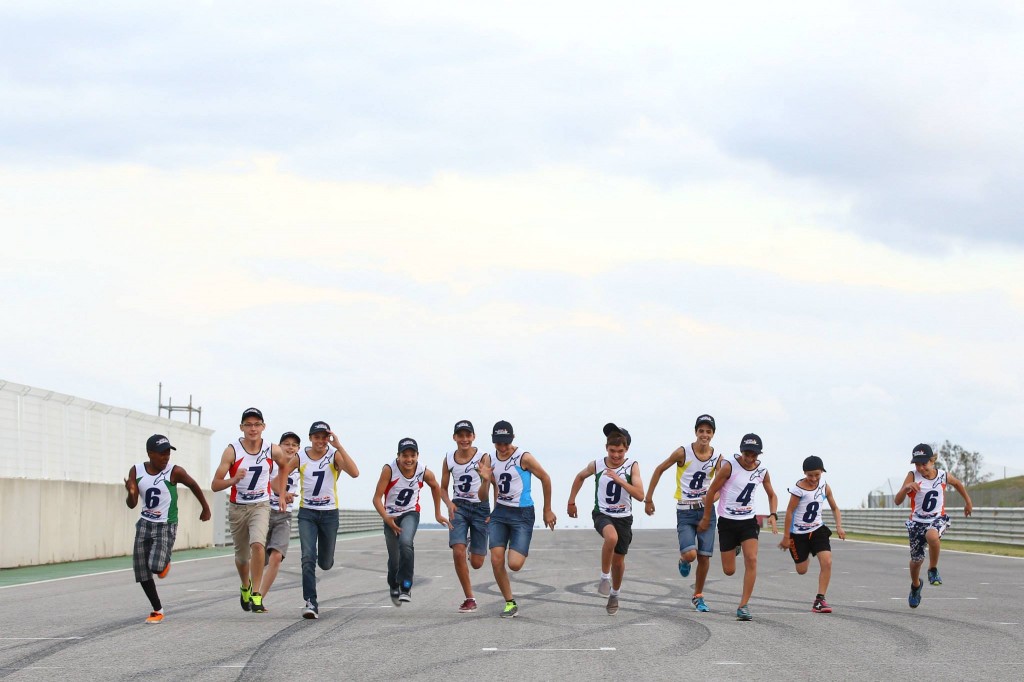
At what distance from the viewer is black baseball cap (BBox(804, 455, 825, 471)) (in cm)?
1437

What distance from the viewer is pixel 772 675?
9.01 m

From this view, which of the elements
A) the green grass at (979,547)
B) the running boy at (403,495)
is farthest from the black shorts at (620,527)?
the green grass at (979,547)

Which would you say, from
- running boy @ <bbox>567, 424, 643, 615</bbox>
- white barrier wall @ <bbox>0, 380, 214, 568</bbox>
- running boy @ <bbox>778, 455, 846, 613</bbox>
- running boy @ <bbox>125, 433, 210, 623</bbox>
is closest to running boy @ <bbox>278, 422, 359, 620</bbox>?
running boy @ <bbox>125, 433, 210, 623</bbox>

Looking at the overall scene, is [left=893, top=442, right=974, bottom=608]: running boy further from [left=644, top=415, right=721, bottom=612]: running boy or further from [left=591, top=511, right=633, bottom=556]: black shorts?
[left=591, top=511, right=633, bottom=556]: black shorts

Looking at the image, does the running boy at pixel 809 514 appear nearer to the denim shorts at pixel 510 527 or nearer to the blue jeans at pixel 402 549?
the denim shorts at pixel 510 527

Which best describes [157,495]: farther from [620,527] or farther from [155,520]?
[620,527]

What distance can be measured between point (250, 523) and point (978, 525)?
2542 cm

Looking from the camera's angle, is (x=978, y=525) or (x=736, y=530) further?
(x=978, y=525)

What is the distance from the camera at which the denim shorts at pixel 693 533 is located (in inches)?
568

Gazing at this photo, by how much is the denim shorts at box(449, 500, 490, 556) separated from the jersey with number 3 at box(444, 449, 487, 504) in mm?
65

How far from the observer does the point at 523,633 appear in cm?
1173

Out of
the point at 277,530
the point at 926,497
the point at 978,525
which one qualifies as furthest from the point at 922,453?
the point at 978,525

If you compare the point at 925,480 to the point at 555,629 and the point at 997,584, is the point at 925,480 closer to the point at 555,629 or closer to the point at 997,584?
the point at 997,584

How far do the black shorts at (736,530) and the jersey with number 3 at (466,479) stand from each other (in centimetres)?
256
